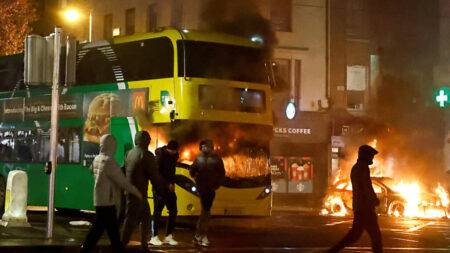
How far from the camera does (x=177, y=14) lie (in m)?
31.3

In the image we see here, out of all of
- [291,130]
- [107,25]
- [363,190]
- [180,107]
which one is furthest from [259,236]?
[107,25]

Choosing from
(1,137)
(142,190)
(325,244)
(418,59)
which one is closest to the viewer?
(142,190)

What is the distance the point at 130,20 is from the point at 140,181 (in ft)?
81.5

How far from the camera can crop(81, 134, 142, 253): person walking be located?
385 inches

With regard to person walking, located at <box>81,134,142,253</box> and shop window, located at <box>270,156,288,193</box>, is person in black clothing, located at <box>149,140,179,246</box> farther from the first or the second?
shop window, located at <box>270,156,288,193</box>

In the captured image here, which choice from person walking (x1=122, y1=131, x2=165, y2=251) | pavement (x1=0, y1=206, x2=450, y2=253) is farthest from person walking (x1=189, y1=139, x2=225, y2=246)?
person walking (x1=122, y1=131, x2=165, y2=251)

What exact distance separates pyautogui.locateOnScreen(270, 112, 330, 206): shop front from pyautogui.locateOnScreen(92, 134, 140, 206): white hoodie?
74.8ft

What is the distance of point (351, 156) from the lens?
33.8 m

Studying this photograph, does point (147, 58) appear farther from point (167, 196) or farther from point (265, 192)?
point (167, 196)

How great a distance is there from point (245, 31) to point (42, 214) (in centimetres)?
725

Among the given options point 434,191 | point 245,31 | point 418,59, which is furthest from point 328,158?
point 245,31

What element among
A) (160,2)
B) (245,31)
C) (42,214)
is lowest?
(42,214)

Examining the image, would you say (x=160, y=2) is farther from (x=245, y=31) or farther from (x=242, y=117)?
(x=242, y=117)

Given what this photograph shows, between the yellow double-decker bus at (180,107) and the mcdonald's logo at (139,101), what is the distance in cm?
2
